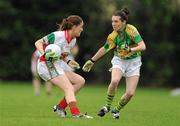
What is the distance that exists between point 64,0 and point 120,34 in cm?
2583

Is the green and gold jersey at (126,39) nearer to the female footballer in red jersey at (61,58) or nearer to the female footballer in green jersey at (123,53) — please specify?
the female footballer in green jersey at (123,53)

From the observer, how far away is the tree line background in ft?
125

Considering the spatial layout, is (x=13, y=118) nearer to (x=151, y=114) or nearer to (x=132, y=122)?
(x=132, y=122)

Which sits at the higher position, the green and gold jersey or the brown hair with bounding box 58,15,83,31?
the brown hair with bounding box 58,15,83,31

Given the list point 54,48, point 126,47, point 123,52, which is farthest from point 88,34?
point 54,48

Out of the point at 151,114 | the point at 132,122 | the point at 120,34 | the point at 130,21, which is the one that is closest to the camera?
the point at 132,122

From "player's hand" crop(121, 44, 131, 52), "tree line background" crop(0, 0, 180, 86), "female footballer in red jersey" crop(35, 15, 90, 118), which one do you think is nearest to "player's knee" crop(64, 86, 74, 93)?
"female footballer in red jersey" crop(35, 15, 90, 118)

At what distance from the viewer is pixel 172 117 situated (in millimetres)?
14016

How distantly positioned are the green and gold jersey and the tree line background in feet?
79.4

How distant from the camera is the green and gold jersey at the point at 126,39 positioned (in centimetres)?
1324

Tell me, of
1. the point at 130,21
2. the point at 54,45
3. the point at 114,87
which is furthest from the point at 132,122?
the point at 130,21

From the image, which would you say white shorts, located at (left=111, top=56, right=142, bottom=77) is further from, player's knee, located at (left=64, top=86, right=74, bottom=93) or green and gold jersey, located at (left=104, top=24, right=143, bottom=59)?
player's knee, located at (left=64, top=86, right=74, bottom=93)

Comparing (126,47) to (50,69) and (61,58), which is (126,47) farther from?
(50,69)

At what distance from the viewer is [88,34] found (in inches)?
1532
